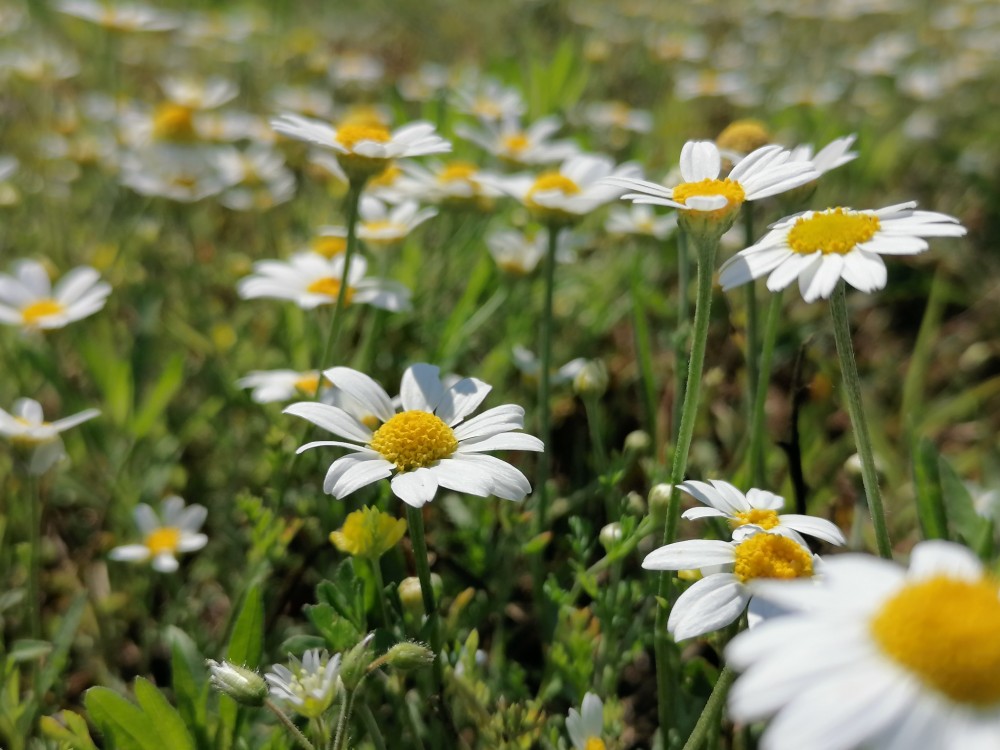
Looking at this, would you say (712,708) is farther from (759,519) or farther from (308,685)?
(308,685)

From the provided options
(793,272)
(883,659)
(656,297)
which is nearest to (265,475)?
(656,297)

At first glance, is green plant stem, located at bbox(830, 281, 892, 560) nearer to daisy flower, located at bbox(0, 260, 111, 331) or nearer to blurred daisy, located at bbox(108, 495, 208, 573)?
blurred daisy, located at bbox(108, 495, 208, 573)

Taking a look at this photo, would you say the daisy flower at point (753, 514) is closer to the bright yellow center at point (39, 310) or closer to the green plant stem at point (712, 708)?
the green plant stem at point (712, 708)

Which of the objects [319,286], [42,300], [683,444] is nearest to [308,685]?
[683,444]

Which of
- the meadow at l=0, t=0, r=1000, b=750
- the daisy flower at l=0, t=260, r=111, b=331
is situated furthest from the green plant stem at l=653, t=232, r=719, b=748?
the daisy flower at l=0, t=260, r=111, b=331

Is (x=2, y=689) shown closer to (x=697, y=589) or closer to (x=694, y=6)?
(x=697, y=589)

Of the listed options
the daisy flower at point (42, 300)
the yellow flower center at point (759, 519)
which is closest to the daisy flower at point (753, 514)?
the yellow flower center at point (759, 519)
